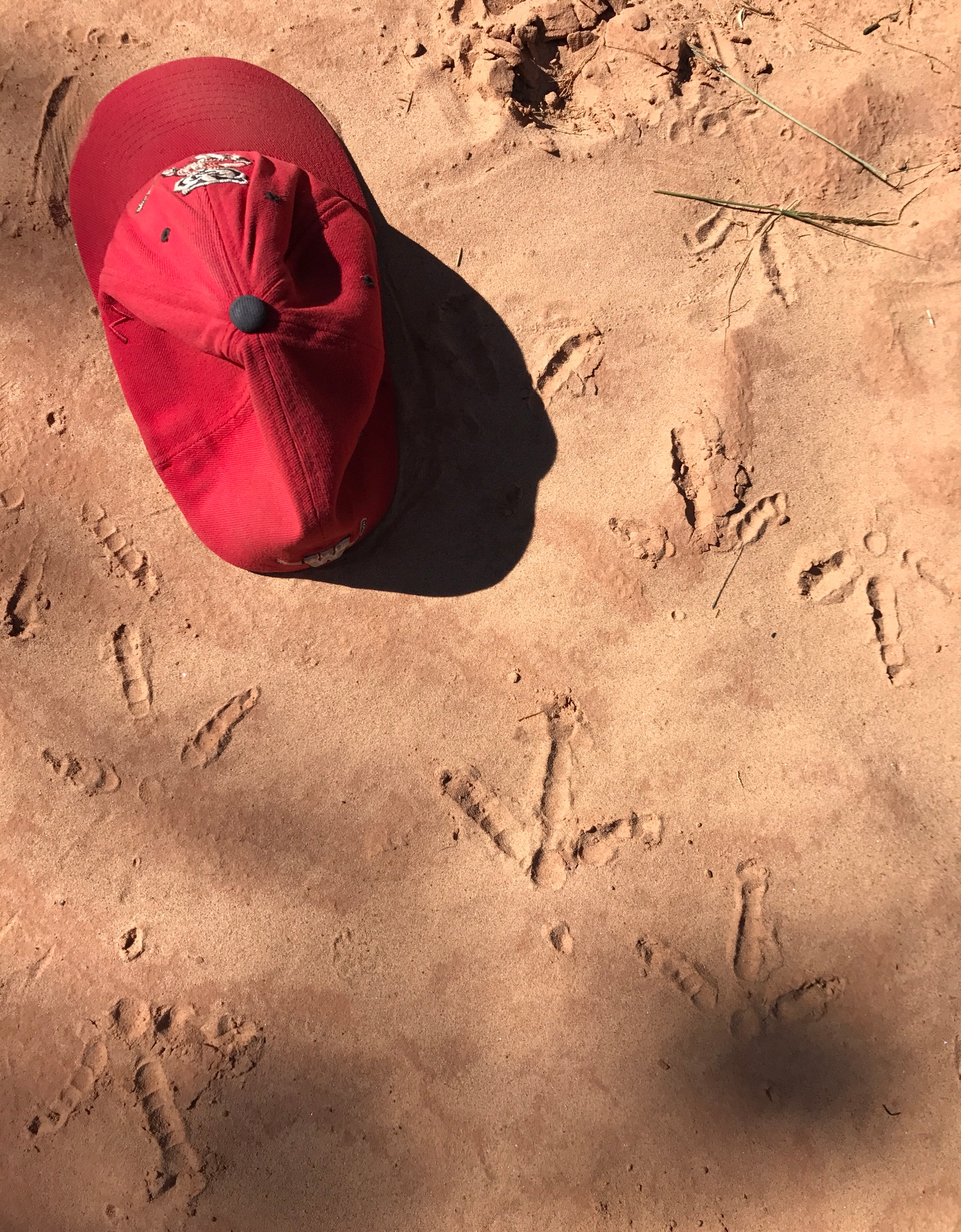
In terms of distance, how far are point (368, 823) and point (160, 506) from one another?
1.01 metres

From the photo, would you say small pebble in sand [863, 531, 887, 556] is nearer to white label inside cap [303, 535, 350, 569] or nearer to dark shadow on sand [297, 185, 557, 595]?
dark shadow on sand [297, 185, 557, 595]

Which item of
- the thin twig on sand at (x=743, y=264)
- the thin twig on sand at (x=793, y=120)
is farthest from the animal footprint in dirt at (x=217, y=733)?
the thin twig on sand at (x=793, y=120)

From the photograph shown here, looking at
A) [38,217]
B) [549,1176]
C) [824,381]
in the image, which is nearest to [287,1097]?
[549,1176]

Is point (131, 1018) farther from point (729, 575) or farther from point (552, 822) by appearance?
point (729, 575)

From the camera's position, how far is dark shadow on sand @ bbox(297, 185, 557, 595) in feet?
6.72

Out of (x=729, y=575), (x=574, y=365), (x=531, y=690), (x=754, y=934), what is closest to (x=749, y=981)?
(x=754, y=934)

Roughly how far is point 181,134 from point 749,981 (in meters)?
2.56

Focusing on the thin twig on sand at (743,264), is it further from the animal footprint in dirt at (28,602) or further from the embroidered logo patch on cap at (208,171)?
the animal footprint in dirt at (28,602)

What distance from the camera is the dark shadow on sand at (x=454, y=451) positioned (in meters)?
2.05

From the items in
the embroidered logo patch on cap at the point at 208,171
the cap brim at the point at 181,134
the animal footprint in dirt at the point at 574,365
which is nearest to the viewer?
the embroidered logo patch on cap at the point at 208,171

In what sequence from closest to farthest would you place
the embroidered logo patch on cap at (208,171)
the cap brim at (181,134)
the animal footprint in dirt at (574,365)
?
the embroidered logo patch on cap at (208,171) → the cap brim at (181,134) → the animal footprint in dirt at (574,365)

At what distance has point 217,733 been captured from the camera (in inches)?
78.6

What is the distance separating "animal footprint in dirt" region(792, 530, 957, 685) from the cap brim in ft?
4.91

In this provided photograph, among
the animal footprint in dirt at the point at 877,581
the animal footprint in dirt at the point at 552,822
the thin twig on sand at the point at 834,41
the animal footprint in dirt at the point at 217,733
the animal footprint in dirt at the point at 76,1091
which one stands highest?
the thin twig on sand at the point at 834,41
